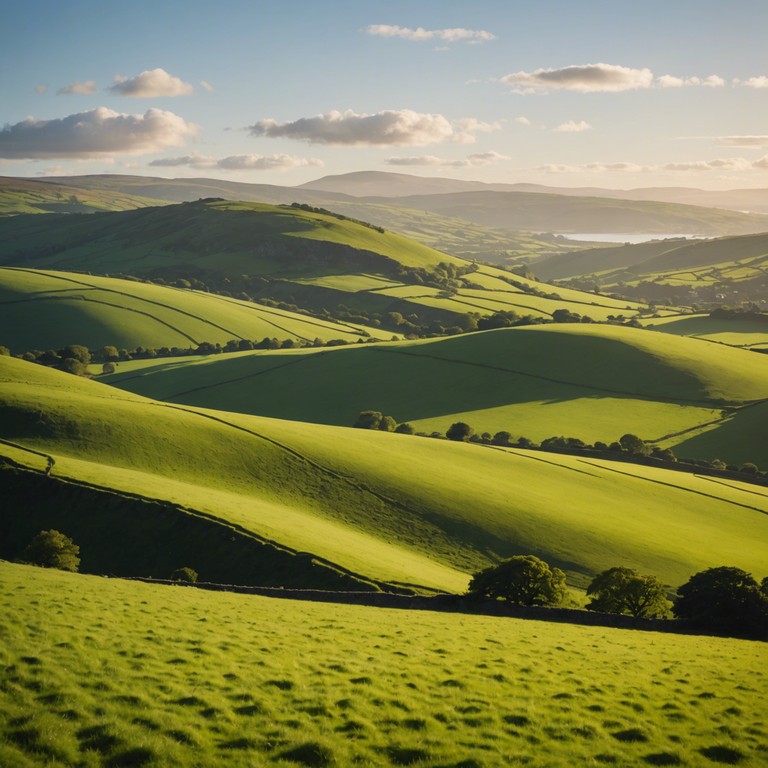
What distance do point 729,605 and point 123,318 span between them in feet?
500

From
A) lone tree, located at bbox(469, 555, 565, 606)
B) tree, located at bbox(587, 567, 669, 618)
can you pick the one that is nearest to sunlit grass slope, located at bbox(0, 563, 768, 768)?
lone tree, located at bbox(469, 555, 565, 606)

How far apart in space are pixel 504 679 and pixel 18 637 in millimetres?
15030

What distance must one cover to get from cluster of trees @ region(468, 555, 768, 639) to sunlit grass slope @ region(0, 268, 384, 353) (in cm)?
12897

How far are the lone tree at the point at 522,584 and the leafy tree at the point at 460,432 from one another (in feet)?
184

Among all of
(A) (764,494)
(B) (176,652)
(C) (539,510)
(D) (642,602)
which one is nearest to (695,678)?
(B) (176,652)

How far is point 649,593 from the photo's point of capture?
143 feet

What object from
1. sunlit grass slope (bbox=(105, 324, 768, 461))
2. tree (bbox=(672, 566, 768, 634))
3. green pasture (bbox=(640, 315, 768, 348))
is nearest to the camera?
tree (bbox=(672, 566, 768, 634))

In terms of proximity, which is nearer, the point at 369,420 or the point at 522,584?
the point at 522,584

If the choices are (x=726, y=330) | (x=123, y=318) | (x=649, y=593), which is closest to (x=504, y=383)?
(x=649, y=593)

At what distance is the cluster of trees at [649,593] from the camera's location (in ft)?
122

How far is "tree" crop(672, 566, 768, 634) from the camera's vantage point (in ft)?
121

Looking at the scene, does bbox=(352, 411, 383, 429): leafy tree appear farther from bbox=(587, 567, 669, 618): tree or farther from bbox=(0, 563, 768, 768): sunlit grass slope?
bbox=(0, 563, 768, 768): sunlit grass slope

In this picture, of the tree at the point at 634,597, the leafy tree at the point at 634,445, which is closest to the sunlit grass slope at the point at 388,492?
the tree at the point at 634,597

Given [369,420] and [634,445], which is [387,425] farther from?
[634,445]
